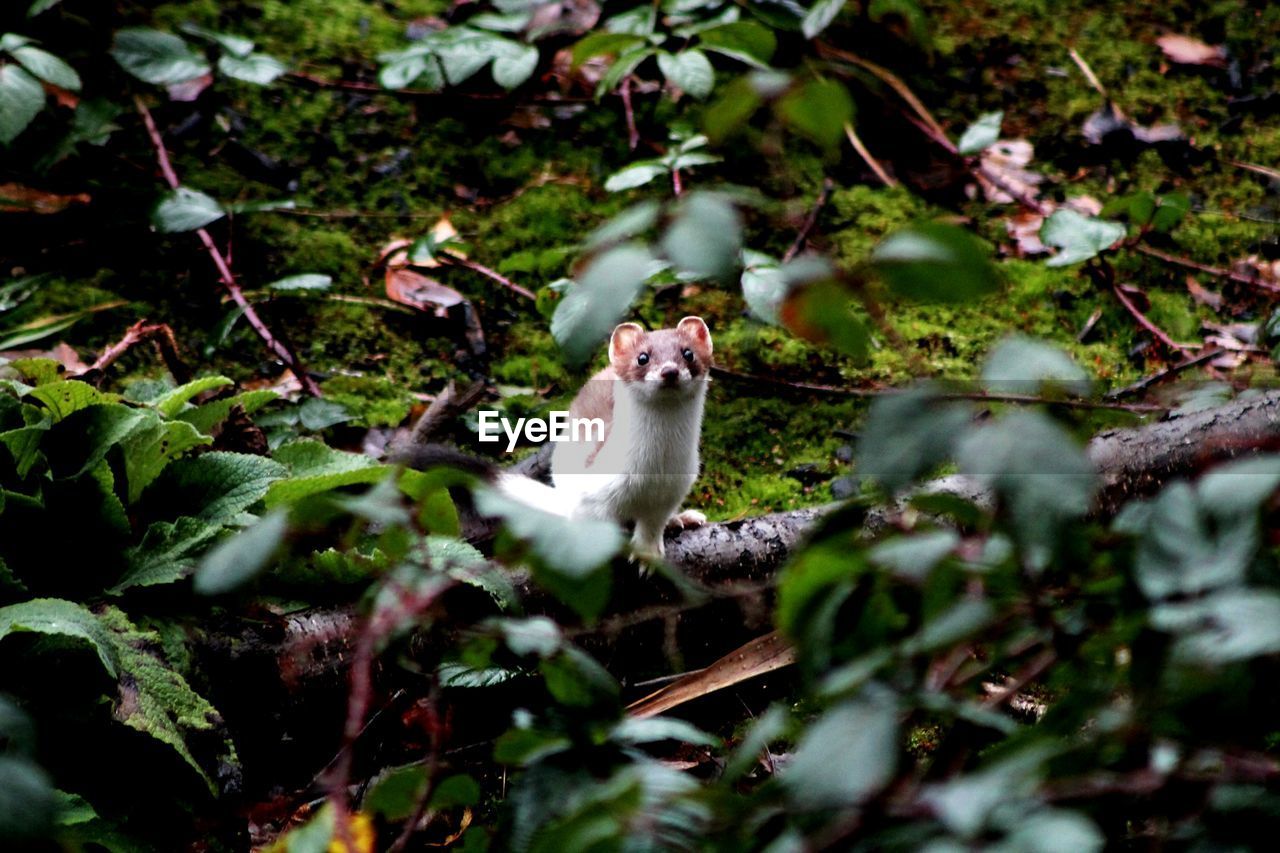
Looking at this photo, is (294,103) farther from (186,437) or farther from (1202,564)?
(1202,564)

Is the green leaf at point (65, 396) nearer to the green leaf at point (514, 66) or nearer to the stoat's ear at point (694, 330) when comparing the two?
the stoat's ear at point (694, 330)

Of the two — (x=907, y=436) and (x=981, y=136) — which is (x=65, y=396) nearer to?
(x=907, y=436)

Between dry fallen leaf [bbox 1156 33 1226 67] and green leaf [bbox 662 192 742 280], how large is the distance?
514cm

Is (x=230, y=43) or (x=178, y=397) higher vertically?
(x=230, y=43)

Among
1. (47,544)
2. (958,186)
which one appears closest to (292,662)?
(47,544)

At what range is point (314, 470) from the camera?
3023 millimetres

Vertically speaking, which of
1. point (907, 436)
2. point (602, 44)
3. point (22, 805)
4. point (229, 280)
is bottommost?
point (229, 280)

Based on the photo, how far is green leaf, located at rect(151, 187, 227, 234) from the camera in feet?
12.9

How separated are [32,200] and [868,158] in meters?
3.23

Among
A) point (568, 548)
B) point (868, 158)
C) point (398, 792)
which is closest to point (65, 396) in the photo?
point (398, 792)

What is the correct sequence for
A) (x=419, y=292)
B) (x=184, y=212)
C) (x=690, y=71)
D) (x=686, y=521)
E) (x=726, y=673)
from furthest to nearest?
(x=419, y=292)
(x=690, y=71)
(x=184, y=212)
(x=686, y=521)
(x=726, y=673)

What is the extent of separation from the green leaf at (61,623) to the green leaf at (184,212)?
77.4 inches

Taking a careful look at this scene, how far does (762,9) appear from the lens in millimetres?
4742

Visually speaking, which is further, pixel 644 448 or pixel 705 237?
pixel 644 448
